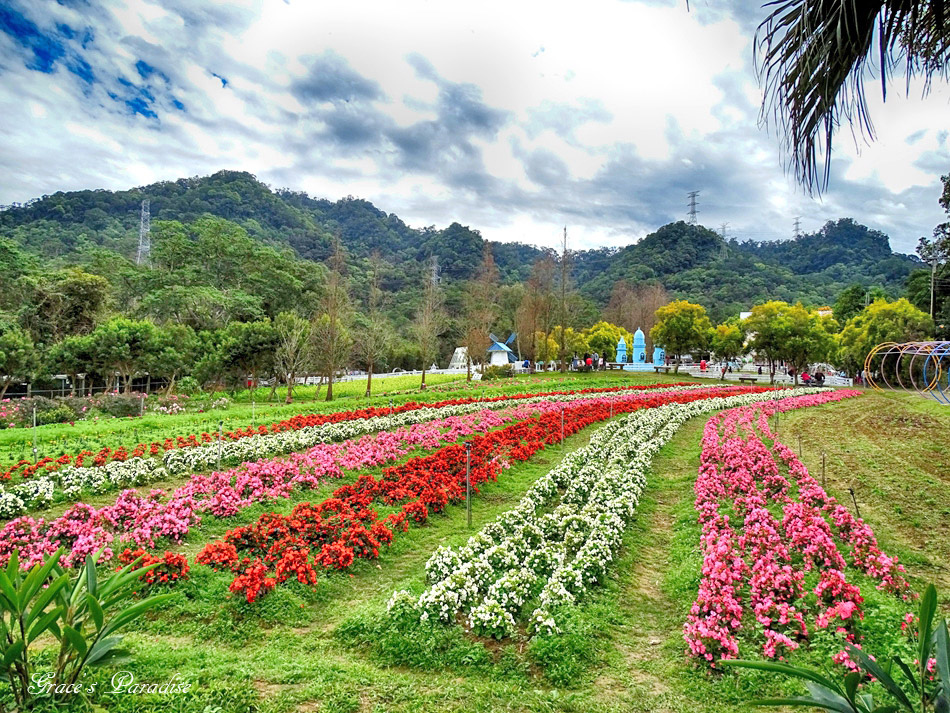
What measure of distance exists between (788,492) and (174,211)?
3194 inches

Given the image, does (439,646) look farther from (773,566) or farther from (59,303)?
(59,303)

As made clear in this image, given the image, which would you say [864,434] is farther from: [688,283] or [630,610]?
[688,283]

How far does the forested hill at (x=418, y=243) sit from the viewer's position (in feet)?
207

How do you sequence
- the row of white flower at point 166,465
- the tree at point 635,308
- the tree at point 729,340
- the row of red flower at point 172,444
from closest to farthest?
the row of white flower at point 166,465, the row of red flower at point 172,444, the tree at point 729,340, the tree at point 635,308

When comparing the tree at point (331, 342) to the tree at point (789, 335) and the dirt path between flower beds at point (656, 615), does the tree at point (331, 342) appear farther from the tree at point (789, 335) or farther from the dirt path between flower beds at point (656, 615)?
the tree at point (789, 335)

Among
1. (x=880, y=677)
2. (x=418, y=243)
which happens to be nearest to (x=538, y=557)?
(x=880, y=677)

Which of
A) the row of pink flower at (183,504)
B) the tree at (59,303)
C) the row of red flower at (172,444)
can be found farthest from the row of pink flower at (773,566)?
the tree at (59,303)

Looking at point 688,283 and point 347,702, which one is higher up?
point 688,283

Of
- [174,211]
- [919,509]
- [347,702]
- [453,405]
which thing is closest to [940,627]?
[347,702]

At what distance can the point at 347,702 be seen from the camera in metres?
3.23

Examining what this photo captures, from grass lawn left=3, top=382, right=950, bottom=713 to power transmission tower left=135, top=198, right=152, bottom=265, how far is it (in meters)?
48.2

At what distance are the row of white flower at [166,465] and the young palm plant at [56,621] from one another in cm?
566

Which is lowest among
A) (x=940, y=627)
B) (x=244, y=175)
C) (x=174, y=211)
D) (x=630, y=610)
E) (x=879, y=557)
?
(x=630, y=610)

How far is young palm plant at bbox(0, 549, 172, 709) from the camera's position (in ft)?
7.64
